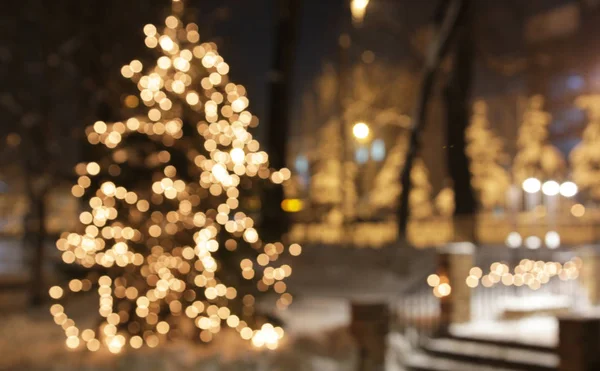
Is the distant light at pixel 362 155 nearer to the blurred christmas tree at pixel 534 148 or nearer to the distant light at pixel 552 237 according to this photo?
the blurred christmas tree at pixel 534 148

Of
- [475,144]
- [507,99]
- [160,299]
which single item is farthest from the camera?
[507,99]

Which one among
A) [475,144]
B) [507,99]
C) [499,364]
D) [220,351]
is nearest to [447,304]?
[499,364]

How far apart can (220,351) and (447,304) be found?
3.91 meters

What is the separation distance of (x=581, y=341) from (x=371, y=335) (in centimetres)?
294

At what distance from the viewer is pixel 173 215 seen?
433 inches

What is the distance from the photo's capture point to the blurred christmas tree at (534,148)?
3544cm

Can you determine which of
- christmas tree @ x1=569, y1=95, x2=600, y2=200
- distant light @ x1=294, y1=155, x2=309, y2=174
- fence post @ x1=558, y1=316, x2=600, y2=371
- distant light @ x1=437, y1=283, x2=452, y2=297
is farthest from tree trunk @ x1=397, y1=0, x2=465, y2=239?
distant light @ x1=294, y1=155, x2=309, y2=174

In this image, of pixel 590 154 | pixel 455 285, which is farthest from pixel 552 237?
pixel 455 285

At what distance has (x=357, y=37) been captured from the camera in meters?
21.6

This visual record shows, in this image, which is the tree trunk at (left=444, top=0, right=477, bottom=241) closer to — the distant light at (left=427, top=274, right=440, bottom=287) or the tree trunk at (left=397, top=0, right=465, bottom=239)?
the tree trunk at (left=397, top=0, right=465, bottom=239)

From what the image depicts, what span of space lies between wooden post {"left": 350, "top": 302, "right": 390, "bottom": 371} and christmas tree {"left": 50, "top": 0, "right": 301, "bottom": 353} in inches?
54.5

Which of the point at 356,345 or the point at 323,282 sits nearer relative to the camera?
the point at 356,345

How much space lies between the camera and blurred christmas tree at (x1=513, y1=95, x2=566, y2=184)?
35.4 metres

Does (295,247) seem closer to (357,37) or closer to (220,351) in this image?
(220,351)
